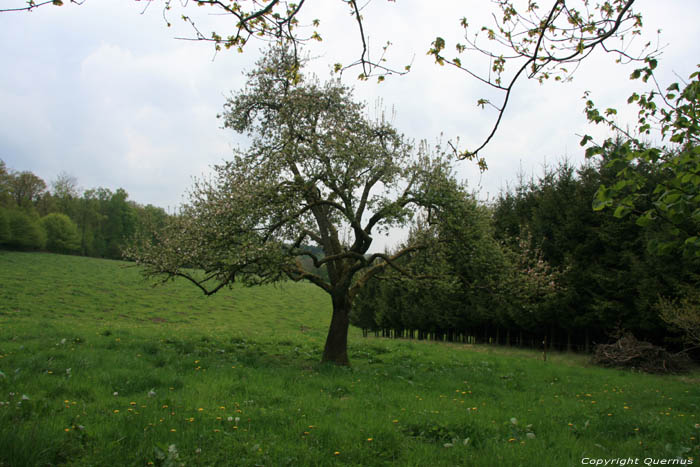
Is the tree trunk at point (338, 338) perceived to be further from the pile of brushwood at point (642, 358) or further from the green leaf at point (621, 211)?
the pile of brushwood at point (642, 358)

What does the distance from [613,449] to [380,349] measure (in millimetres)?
13969

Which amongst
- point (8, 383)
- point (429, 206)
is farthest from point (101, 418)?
point (429, 206)

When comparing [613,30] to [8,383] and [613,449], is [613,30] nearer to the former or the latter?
[613,449]

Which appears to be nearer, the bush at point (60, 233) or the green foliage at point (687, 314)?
the green foliage at point (687, 314)

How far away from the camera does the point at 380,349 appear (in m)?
20.2

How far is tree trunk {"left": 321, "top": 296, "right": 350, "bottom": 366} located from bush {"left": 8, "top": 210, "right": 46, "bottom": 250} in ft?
204

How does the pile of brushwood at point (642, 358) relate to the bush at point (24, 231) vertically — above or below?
below

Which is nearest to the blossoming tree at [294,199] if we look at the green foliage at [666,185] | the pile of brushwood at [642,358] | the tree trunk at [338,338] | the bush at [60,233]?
the tree trunk at [338,338]

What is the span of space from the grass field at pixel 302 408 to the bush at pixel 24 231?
175ft

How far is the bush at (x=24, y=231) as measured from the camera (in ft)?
189

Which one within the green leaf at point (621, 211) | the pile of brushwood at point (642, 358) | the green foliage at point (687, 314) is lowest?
the pile of brushwood at point (642, 358)

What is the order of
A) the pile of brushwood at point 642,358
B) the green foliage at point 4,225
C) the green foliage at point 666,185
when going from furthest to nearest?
the green foliage at point 4,225, the pile of brushwood at point 642,358, the green foliage at point 666,185

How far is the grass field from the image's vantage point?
18.4 feet

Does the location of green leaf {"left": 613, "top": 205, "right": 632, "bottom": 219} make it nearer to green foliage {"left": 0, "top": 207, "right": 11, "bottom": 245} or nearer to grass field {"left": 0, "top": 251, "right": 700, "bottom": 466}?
grass field {"left": 0, "top": 251, "right": 700, "bottom": 466}
